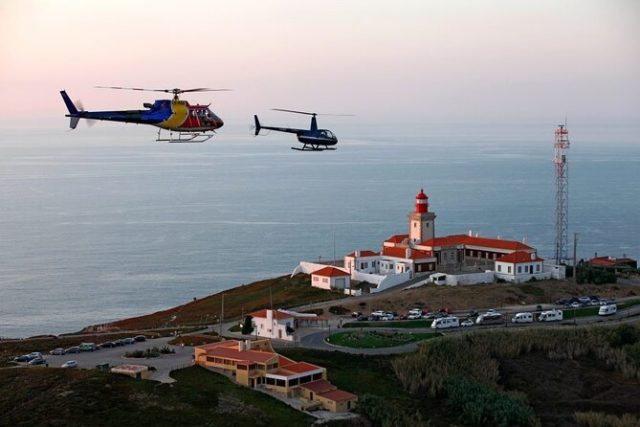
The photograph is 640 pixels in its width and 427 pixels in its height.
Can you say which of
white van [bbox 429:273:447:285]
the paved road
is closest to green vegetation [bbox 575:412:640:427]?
the paved road

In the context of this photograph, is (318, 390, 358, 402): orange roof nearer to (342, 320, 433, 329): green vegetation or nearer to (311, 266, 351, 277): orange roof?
(342, 320, 433, 329): green vegetation

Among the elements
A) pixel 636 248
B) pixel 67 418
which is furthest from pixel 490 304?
pixel 636 248

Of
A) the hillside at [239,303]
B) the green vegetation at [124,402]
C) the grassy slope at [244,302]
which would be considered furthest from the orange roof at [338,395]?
the grassy slope at [244,302]

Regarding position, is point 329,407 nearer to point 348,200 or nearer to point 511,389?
point 511,389

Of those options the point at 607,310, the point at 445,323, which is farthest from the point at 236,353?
the point at 607,310

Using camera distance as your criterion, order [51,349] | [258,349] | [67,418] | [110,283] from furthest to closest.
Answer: [110,283] → [51,349] → [258,349] → [67,418]

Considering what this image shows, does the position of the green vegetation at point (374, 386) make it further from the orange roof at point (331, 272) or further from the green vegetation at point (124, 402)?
the orange roof at point (331, 272)

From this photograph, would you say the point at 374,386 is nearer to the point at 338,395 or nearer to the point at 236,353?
the point at 338,395
